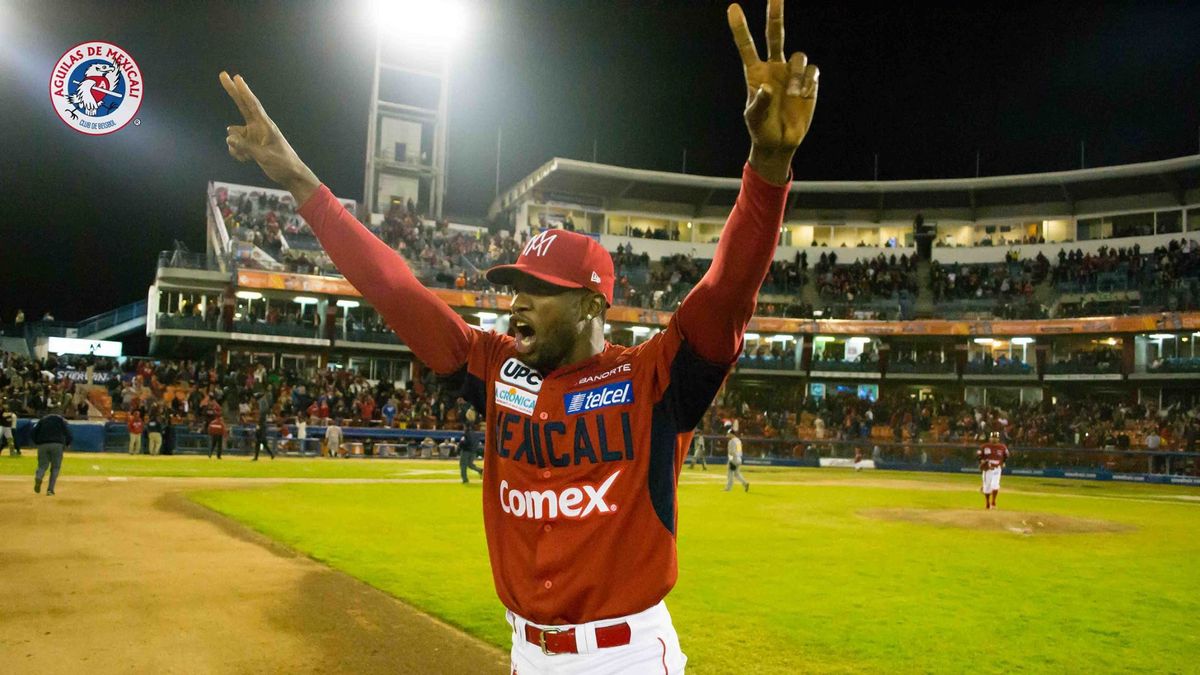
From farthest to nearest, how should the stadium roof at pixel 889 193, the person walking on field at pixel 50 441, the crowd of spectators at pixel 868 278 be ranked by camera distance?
the crowd of spectators at pixel 868 278, the stadium roof at pixel 889 193, the person walking on field at pixel 50 441

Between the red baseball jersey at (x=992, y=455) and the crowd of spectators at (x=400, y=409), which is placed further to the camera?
the crowd of spectators at (x=400, y=409)

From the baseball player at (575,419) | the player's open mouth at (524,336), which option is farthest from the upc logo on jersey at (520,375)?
the player's open mouth at (524,336)

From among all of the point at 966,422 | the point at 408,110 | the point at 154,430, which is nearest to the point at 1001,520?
the point at 966,422

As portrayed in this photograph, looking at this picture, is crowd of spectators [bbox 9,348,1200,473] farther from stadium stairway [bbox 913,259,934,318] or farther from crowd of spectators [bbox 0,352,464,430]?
stadium stairway [bbox 913,259,934,318]

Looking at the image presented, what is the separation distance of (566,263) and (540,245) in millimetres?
127

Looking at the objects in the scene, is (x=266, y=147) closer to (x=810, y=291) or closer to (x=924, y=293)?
(x=810, y=291)

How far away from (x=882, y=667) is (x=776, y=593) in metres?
2.78

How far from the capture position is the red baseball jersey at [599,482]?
2.80m

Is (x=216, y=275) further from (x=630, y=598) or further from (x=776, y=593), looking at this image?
(x=630, y=598)

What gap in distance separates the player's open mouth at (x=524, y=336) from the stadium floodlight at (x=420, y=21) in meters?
53.4

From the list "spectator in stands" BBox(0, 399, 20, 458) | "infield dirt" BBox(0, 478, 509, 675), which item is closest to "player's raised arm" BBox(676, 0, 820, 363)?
"infield dirt" BBox(0, 478, 509, 675)

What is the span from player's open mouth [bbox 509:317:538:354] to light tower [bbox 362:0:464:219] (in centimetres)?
5526

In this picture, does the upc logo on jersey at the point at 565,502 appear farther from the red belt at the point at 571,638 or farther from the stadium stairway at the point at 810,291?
the stadium stairway at the point at 810,291

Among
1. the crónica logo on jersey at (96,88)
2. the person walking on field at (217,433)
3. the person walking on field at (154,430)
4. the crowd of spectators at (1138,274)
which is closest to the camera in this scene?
the crónica logo on jersey at (96,88)
